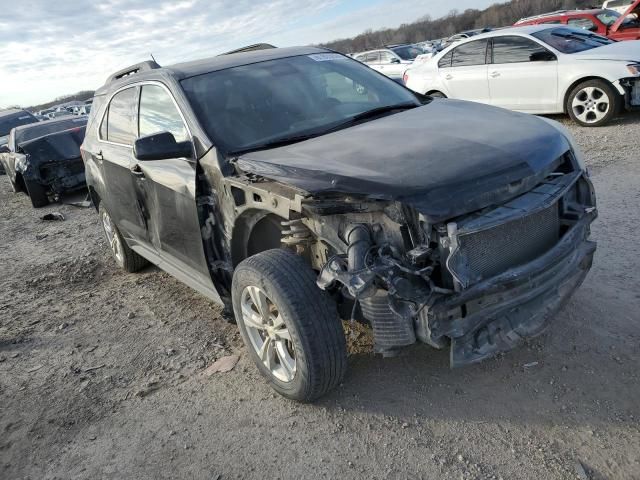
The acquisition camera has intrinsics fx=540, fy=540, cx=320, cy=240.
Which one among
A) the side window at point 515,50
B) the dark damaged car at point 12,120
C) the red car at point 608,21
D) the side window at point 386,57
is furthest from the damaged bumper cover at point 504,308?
the dark damaged car at point 12,120

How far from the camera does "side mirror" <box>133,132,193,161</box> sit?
10.5ft

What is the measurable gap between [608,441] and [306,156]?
2.00 meters

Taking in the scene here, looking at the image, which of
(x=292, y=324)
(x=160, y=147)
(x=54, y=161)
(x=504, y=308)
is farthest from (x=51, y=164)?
(x=504, y=308)

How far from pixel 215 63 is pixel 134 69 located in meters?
1.16

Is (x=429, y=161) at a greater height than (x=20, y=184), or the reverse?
(x=429, y=161)

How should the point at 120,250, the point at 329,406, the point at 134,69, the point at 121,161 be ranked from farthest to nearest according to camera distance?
1. the point at 120,250
2. the point at 134,69
3. the point at 121,161
4. the point at 329,406

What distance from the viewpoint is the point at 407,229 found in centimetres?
248

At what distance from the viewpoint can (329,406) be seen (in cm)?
301

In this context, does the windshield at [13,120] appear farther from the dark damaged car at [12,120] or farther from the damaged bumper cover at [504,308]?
the damaged bumper cover at [504,308]

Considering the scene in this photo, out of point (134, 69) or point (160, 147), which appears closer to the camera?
point (160, 147)

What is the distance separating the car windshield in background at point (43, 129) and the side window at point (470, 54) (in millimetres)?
7338

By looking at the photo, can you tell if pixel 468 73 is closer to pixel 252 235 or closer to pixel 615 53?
pixel 615 53

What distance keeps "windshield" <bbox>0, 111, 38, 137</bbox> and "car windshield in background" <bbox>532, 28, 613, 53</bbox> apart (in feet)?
45.1

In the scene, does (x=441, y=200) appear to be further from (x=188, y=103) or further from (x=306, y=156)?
(x=188, y=103)
